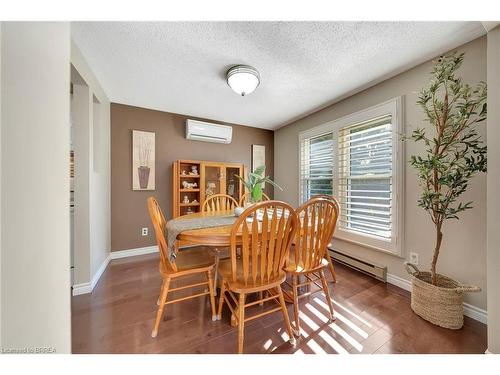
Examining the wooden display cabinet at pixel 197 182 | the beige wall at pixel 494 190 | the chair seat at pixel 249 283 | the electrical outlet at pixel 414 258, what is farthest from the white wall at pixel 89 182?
the electrical outlet at pixel 414 258

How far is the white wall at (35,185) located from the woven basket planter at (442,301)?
234cm

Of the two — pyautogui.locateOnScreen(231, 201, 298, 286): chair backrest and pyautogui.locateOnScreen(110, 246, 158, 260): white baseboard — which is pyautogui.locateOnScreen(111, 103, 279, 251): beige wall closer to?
pyautogui.locateOnScreen(110, 246, 158, 260): white baseboard

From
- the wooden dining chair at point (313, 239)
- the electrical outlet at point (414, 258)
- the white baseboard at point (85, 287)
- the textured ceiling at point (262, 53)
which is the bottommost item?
the white baseboard at point (85, 287)

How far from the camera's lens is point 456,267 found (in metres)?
1.55

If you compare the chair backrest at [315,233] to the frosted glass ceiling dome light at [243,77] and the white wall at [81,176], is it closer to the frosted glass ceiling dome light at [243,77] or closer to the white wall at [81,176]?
the frosted glass ceiling dome light at [243,77]

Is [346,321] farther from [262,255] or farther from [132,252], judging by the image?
[132,252]

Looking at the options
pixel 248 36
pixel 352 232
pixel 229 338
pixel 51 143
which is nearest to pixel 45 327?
pixel 51 143

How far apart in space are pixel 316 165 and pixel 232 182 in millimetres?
1487

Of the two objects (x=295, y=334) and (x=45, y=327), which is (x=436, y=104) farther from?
(x=45, y=327)

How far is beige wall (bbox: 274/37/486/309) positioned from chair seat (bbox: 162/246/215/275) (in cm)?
192

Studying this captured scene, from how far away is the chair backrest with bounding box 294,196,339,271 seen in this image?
1.31 meters

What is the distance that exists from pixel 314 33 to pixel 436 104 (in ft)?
3.66

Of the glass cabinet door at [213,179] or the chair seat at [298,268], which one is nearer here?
the chair seat at [298,268]

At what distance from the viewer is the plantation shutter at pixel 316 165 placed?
278cm
